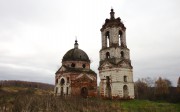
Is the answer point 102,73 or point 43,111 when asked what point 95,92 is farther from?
point 43,111

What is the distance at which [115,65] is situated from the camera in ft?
86.7

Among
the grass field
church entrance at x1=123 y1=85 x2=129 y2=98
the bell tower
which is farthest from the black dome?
the grass field

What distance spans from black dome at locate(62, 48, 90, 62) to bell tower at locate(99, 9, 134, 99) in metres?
5.73

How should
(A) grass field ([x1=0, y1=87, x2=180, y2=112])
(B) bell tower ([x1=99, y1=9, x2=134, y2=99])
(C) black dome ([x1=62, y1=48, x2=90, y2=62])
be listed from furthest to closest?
1. (C) black dome ([x1=62, y1=48, x2=90, y2=62])
2. (B) bell tower ([x1=99, y1=9, x2=134, y2=99])
3. (A) grass field ([x1=0, y1=87, x2=180, y2=112])

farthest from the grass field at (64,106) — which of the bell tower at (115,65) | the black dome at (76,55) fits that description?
the black dome at (76,55)

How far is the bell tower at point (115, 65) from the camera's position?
86.1ft

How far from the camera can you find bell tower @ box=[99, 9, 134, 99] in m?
26.2

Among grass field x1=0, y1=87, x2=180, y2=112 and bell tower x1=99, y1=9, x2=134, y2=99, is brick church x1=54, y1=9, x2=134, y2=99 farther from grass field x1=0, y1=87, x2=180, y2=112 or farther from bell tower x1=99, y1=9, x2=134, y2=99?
grass field x1=0, y1=87, x2=180, y2=112

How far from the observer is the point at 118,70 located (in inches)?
1040

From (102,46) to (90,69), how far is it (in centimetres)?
648

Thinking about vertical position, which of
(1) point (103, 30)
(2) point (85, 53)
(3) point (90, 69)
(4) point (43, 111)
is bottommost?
(4) point (43, 111)

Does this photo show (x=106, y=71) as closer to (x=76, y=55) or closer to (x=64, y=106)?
(x=76, y=55)

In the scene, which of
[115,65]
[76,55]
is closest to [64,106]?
[115,65]

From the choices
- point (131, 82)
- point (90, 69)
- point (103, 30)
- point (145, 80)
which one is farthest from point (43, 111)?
point (145, 80)
